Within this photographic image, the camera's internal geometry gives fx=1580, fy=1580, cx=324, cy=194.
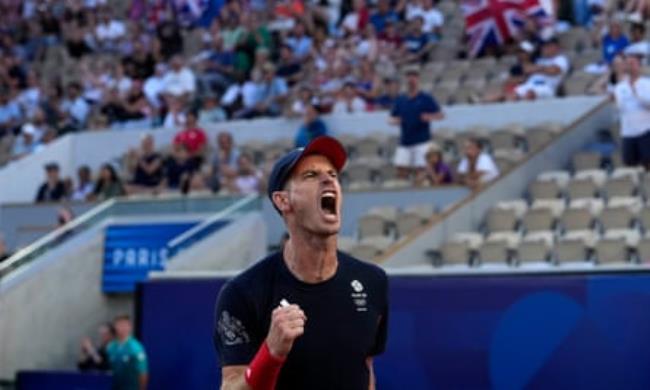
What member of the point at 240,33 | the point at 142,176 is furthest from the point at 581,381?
the point at 240,33

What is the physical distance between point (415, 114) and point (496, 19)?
2913 millimetres

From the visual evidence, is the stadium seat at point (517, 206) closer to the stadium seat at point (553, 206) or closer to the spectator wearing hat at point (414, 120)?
the stadium seat at point (553, 206)

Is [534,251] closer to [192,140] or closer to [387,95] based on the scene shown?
[387,95]

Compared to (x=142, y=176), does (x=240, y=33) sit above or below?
above

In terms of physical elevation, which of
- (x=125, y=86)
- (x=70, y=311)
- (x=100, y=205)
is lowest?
(x=70, y=311)

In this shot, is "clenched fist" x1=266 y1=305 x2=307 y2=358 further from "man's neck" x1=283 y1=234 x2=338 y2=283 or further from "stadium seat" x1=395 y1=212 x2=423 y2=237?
"stadium seat" x1=395 y1=212 x2=423 y2=237

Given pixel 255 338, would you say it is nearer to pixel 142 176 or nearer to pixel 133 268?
pixel 133 268

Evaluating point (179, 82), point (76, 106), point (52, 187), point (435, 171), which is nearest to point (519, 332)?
point (435, 171)

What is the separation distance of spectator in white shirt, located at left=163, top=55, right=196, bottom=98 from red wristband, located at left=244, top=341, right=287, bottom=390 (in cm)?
1790

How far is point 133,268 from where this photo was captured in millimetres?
18891

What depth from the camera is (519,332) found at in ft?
41.5

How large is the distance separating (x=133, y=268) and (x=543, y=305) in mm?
7543

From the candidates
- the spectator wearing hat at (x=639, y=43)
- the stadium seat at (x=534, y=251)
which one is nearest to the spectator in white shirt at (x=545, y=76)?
the spectator wearing hat at (x=639, y=43)

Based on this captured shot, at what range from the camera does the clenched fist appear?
5.04 meters
